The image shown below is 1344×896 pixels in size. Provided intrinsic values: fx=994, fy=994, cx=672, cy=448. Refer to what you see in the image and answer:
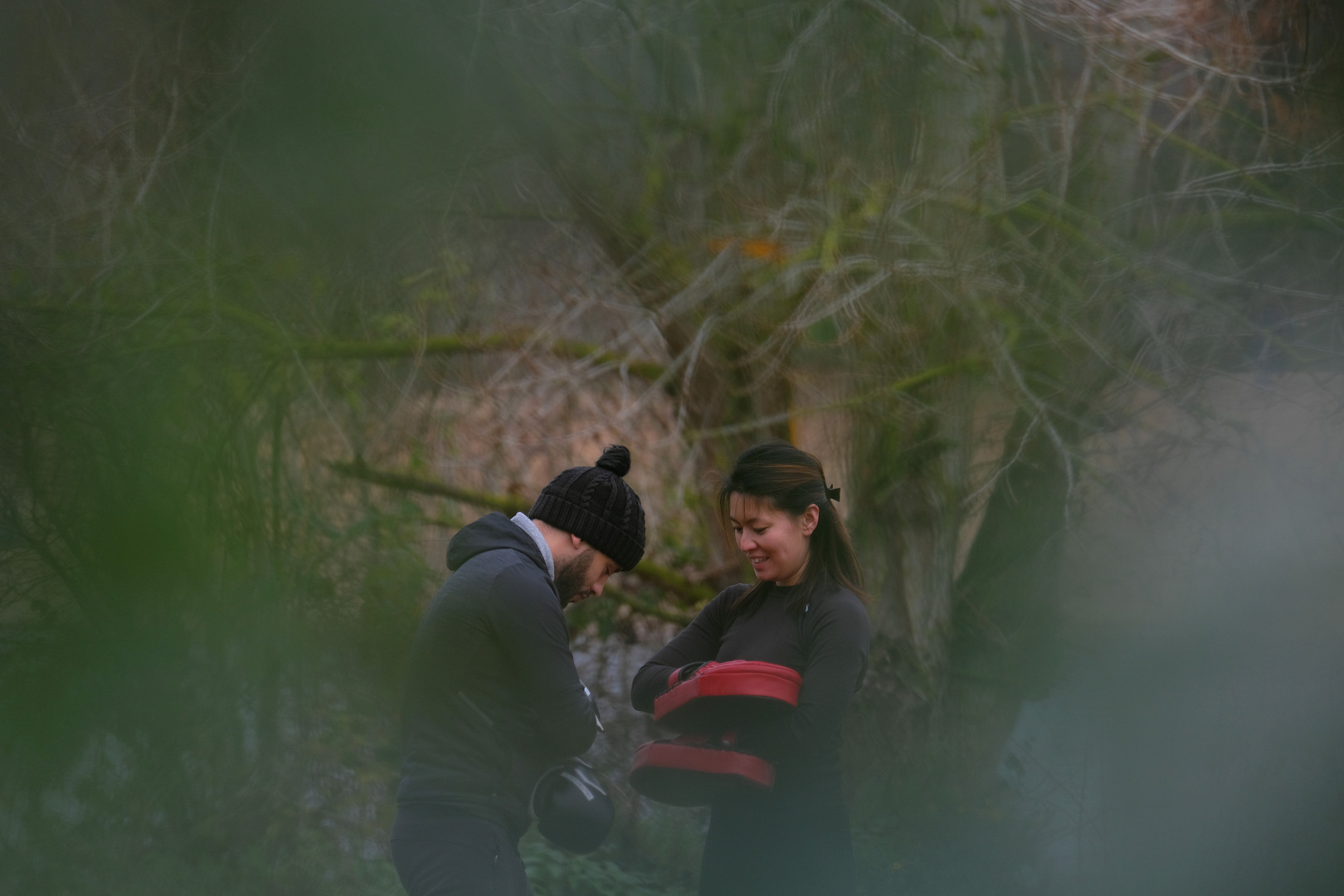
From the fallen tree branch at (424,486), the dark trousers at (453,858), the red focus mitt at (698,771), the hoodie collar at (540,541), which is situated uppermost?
the hoodie collar at (540,541)

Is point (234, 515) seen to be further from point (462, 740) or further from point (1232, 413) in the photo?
point (1232, 413)

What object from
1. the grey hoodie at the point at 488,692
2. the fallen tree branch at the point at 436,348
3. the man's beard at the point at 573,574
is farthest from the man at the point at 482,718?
the fallen tree branch at the point at 436,348

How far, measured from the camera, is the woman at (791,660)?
2273 millimetres

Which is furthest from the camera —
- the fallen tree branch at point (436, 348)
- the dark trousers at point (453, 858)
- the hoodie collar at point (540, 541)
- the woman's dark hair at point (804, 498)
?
the fallen tree branch at point (436, 348)

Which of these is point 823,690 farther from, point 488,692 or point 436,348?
point 436,348

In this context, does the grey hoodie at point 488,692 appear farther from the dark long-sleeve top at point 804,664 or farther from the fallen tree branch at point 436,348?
the fallen tree branch at point 436,348

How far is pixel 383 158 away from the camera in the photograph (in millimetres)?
4609

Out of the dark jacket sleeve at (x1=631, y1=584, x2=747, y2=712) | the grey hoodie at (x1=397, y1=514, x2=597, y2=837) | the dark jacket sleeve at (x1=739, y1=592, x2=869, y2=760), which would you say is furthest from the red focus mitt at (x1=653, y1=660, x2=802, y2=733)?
the grey hoodie at (x1=397, y1=514, x2=597, y2=837)

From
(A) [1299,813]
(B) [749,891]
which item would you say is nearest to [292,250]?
(B) [749,891]

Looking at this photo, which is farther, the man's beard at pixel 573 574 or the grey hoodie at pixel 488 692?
the man's beard at pixel 573 574

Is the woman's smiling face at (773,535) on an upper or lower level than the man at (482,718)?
upper

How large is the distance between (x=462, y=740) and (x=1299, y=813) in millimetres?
4173

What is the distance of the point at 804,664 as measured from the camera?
2.37 m

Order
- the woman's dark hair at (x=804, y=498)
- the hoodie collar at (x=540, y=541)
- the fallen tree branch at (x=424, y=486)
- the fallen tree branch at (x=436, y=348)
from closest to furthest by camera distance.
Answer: the hoodie collar at (x=540, y=541) < the woman's dark hair at (x=804, y=498) < the fallen tree branch at (x=436, y=348) < the fallen tree branch at (x=424, y=486)
